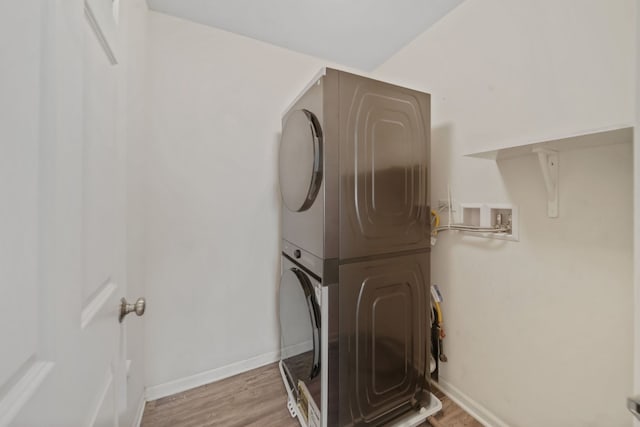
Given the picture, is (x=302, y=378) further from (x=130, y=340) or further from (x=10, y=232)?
(x=10, y=232)

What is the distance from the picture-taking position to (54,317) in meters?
0.38

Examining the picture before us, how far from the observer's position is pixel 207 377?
68.6 inches

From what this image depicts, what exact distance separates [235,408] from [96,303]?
1380 millimetres

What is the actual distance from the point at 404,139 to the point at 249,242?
137 centimetres

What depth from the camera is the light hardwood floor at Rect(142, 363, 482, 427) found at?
1.41m

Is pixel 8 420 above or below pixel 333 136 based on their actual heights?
below

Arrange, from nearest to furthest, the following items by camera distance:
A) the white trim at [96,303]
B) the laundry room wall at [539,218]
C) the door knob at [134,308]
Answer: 1. the white trim at [96,303]
2. the door knob at [134,308]
3. the laundry room wall at [539,218]

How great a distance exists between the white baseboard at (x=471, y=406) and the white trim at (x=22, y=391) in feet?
6.54

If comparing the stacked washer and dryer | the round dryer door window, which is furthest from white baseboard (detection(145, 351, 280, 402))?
the round dryer door window

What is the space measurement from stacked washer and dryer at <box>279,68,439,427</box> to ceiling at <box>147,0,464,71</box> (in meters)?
0.73

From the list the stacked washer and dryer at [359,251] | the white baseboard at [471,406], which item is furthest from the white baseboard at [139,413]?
the white baseboard at [471,406]

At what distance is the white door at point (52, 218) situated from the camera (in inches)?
11.6

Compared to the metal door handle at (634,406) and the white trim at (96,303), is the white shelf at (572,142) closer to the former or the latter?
the metal door handle at (634,406)

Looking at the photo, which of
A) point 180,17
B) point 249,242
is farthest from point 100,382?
point 180,17
